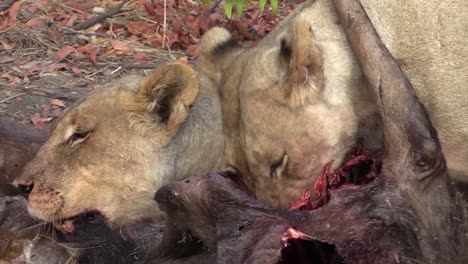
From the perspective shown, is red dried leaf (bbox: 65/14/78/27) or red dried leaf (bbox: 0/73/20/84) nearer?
red dried leaf (bbox: 0/73/20/84)

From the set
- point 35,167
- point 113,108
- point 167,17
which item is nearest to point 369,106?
point 113,108

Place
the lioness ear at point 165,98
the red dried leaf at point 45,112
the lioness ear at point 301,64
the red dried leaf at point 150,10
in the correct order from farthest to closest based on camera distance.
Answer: the red dried leaf at point 150,10, the red dried leaf at point 45,112, the lioness ear at point 165,98, the lioness ear at point 301,64

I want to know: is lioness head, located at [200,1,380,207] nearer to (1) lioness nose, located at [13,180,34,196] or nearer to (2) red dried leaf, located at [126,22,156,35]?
(1) lioness nose, located at [13,180,34,196]

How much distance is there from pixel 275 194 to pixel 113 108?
84 centimetres

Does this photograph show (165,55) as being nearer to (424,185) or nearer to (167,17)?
(167,17)

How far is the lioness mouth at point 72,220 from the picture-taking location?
3350 millimetres

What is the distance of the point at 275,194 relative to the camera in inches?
130

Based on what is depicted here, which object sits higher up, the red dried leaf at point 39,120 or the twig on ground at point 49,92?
the twig on ground at point 49,92

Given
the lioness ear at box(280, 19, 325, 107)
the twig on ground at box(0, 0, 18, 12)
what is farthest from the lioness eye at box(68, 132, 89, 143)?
the twig on ground at box(0, 0, 18, 12)

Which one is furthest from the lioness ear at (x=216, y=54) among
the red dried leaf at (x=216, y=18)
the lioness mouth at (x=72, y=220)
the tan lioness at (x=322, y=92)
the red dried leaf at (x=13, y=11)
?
the red dried leaf at (x=13, y=11)

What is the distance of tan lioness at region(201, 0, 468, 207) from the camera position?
318cm

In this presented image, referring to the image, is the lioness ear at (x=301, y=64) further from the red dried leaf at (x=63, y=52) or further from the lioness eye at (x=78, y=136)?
the red dried leaf at (x=63, y=52)

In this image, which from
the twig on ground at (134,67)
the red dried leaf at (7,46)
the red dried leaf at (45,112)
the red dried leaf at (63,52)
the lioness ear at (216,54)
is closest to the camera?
the lioness ear at (216,54)

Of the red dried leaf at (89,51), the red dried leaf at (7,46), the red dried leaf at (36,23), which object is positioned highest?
the red dried leaf at (36,23)
